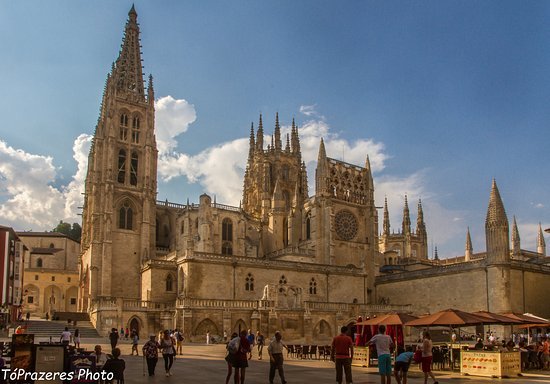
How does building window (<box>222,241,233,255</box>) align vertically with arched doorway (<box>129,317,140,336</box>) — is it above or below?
above

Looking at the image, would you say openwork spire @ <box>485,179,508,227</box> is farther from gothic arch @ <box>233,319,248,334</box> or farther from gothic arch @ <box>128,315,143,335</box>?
gothic arch @ <box>128,315,143,335</box>

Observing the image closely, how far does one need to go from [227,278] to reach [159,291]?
17.4 feet

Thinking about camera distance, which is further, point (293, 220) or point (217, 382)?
point (293, 220)

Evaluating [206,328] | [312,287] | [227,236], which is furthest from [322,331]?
[227,236]

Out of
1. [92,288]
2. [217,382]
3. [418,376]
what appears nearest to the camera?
[217,382]

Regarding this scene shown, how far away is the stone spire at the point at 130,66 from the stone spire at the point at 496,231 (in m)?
37.1

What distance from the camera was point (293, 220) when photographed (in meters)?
61.3

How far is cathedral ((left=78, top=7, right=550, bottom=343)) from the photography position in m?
39.9

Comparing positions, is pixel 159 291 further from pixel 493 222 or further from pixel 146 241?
pixel 493 222

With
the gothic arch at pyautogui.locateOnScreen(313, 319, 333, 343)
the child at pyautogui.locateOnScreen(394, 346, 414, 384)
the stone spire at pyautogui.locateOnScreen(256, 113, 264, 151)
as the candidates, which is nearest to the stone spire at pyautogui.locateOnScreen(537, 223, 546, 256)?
the stone spire at pyautogui.locateOnScreen(256, 113, 264, 151)

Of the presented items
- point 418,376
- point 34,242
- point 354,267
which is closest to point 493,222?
point 354,267

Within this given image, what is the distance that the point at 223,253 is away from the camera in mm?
56062

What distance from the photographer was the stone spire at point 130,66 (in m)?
60.6

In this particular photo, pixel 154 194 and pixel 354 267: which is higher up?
pixel 154 194
